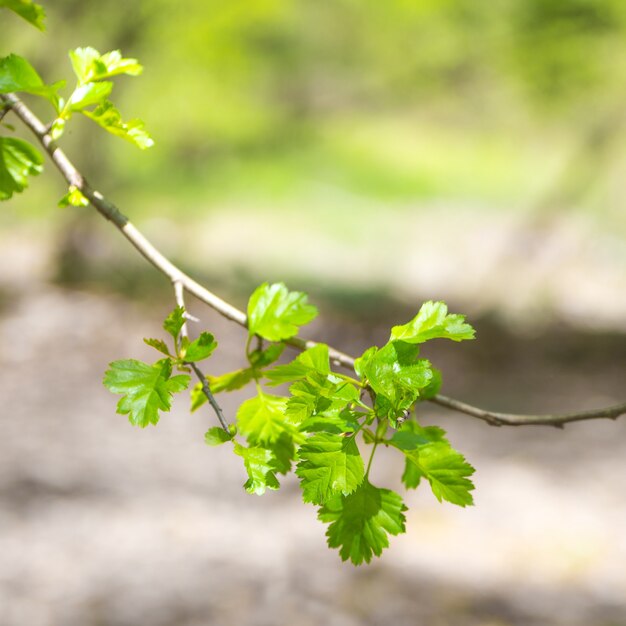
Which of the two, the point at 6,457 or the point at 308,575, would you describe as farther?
the point at 6,457

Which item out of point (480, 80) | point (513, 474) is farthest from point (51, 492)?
point (480, 80)

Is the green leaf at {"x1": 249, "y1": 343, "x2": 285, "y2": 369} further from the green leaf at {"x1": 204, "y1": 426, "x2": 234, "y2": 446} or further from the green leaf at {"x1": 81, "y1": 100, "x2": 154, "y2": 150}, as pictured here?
the green leaf at {"x1": 81, "y1": 100, "x2": 154, "y2": 150}

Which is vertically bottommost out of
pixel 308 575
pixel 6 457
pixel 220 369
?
pixel 308 575

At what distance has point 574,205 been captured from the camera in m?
9.35

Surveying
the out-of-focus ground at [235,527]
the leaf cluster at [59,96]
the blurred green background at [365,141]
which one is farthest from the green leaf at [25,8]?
the blurred green background at [365,141]

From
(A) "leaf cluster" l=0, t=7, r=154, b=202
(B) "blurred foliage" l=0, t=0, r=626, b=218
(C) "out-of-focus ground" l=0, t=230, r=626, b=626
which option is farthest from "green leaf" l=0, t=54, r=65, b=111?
(B) "blurred foliage" l=0, t=0, r=626, b=218

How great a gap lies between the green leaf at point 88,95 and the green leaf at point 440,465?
0.43 meters

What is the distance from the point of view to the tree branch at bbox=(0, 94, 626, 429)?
0.62m

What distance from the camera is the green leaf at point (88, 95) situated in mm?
691

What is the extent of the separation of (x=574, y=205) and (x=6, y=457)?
7598 millimetres

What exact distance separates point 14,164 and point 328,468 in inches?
17.4

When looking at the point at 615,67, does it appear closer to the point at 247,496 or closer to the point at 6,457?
the point at 247,496

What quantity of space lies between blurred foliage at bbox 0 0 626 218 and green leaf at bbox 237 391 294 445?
573 cm

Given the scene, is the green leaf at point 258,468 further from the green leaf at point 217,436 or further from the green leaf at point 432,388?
the green leaf at point 432,388
